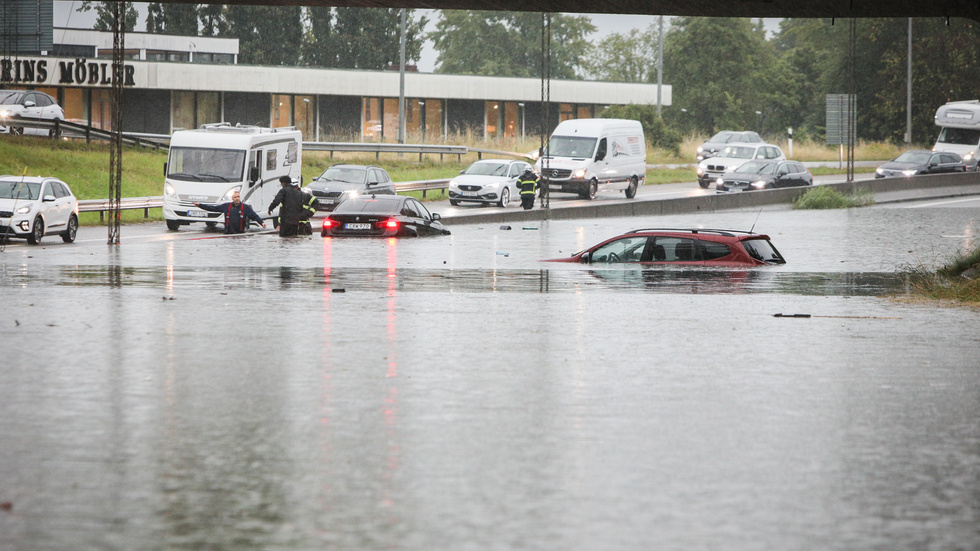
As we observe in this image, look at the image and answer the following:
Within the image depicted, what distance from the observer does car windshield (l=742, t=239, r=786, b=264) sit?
22553 mm

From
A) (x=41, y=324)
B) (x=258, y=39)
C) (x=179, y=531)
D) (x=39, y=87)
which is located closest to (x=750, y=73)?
(x=258, y=39)

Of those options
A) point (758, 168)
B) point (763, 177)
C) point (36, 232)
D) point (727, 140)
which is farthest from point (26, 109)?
point (727, 140)

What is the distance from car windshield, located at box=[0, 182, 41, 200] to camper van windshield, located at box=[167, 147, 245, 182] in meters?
5.72

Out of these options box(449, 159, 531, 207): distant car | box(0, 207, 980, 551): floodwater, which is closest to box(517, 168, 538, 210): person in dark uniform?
box(449, 159, 531, 207): distant car

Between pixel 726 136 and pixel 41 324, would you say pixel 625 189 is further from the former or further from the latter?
pixel 41 324

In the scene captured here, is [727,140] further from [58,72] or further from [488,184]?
[58,72]

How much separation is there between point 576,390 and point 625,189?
127 ft

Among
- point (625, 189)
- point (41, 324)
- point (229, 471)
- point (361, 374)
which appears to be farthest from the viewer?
point (625, 189)

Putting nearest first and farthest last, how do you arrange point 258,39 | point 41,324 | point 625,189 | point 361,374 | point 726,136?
point 361,374 < point 41,324 < point 625,189 < point 726,136 < point 258,39

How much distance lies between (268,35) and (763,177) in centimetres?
6132

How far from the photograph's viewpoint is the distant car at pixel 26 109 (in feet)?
166

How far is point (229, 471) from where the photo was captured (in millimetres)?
7484

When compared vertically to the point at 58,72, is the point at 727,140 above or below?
below

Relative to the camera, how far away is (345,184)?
41.4 metres
